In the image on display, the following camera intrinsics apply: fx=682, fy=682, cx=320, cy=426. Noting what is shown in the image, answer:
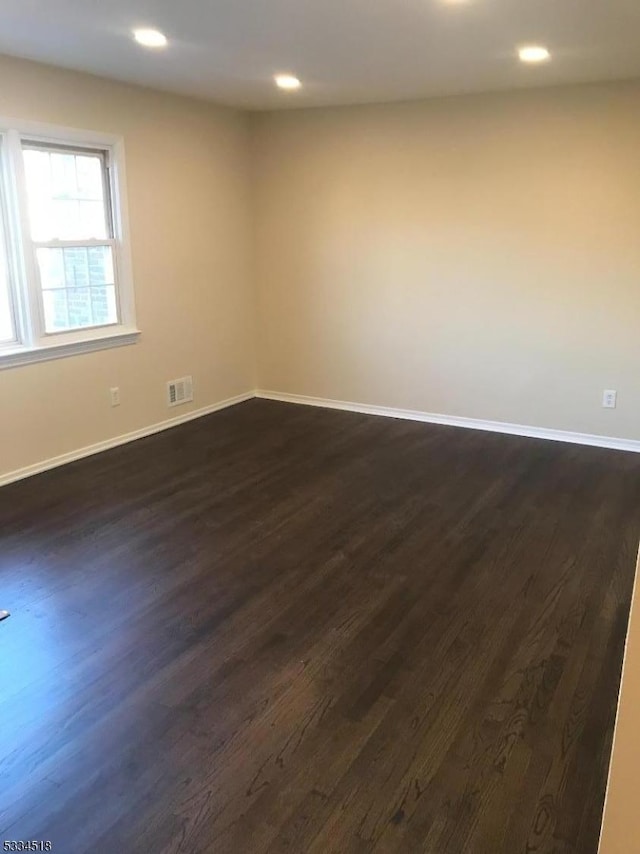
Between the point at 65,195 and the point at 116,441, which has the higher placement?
the point at 65,195

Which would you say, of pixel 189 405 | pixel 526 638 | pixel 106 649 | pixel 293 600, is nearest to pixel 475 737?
pixel 526 638

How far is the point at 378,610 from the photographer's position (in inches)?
111

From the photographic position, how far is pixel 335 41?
3.38m

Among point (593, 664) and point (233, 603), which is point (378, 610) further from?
point (593, 664)

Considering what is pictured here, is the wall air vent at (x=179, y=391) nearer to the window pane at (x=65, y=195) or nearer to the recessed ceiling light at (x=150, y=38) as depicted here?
the window pane at (x=65, y=195)

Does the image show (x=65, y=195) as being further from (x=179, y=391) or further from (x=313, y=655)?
(x=313, y=655)

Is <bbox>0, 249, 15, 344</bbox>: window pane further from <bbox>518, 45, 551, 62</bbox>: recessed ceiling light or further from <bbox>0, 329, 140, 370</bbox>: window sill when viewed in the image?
<bbox>518, 45, 551, 62</bbox>: recessed ceiling light

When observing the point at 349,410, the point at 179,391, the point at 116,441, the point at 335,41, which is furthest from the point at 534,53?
the point at 116,441

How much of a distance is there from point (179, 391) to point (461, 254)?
242cm

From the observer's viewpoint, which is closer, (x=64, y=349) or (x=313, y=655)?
(x=313, y=655)

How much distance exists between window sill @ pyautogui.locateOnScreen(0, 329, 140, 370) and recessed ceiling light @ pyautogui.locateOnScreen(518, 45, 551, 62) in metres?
3.02

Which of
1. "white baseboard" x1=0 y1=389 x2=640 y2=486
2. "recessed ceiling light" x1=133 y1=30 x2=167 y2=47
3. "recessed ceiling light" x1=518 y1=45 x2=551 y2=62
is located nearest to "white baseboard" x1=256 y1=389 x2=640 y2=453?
"white baseboard" x1=0 y1=389 x2=640 y2=486

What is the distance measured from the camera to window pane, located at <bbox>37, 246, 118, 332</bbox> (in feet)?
14.2

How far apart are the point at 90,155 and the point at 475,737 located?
4.12m
